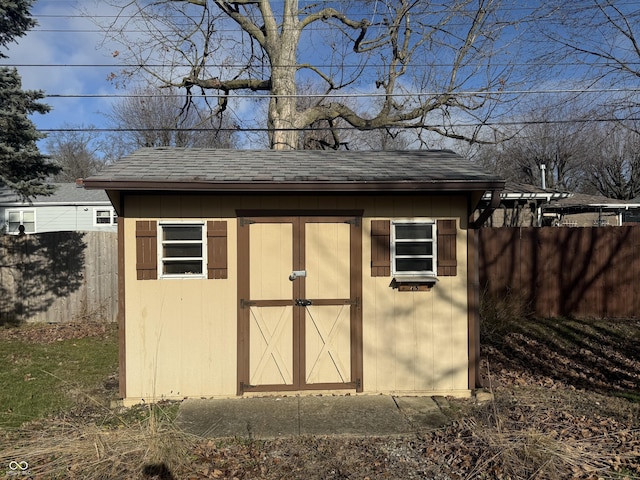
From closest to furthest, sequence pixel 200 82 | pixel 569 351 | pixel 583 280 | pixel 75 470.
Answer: pixel 75 470, pixel 569 351, pixel 583 280, pixel 200 82

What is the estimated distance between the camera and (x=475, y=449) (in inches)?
167

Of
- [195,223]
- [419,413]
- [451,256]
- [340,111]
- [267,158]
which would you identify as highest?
[340,111]

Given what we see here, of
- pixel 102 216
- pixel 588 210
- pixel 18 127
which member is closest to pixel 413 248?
pixel 18 127

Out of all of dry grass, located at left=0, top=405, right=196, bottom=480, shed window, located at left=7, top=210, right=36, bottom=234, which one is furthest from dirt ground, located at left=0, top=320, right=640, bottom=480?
shed window, located at left=7, top=210, right=36, bottom=234

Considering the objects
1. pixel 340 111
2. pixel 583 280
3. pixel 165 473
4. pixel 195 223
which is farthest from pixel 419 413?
pixel 340 111

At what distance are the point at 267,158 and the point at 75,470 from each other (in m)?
4.48

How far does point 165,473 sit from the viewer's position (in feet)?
12.7

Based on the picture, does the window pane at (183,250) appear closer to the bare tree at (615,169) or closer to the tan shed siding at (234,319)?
the tan shed siding at (234,319)

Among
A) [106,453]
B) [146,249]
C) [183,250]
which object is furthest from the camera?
[183,250]

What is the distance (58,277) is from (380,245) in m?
7.76

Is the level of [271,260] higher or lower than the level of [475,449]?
higher

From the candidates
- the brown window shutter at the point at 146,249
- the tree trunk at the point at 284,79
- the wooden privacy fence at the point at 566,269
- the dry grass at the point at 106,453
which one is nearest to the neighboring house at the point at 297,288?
the brown window shutter at the point at 146,249

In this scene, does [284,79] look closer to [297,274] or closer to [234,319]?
[297,274]

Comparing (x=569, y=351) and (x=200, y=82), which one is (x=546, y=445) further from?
(x=200, y=82)
